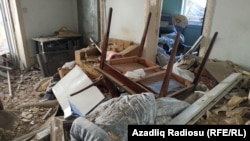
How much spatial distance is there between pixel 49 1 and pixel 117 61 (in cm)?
294

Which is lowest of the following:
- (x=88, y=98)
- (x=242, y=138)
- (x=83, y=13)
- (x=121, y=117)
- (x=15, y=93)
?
(x=15, y=93)

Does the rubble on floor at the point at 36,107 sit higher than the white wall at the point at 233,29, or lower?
lower

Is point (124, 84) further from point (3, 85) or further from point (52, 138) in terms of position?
point (3, 85)

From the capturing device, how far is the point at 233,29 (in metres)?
2.69

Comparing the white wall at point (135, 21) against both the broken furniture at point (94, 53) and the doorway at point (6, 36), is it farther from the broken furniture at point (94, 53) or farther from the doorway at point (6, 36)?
the doorway at point (6, 36)

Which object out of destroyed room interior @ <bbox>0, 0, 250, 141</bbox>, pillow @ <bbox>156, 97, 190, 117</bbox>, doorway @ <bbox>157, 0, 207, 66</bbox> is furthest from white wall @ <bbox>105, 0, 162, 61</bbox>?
pillow @ <bbox>156, 97, 190, 117</bbox>

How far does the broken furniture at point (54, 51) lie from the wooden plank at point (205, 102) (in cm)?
→ 316

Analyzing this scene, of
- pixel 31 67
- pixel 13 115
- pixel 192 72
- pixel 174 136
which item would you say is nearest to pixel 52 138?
pixel 174 136

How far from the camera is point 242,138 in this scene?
4.63ft

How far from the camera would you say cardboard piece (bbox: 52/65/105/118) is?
2.60 meters

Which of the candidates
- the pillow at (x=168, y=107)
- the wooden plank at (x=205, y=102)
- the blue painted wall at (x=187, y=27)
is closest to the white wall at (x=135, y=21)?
the wooden plank at (x=205, y=102)

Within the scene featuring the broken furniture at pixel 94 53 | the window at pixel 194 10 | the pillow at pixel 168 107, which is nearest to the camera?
the pillow at pixel 168 107

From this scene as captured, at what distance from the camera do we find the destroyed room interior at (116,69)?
1570mm

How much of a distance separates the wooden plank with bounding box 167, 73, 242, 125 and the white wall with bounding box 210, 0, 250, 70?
1.31 ft
